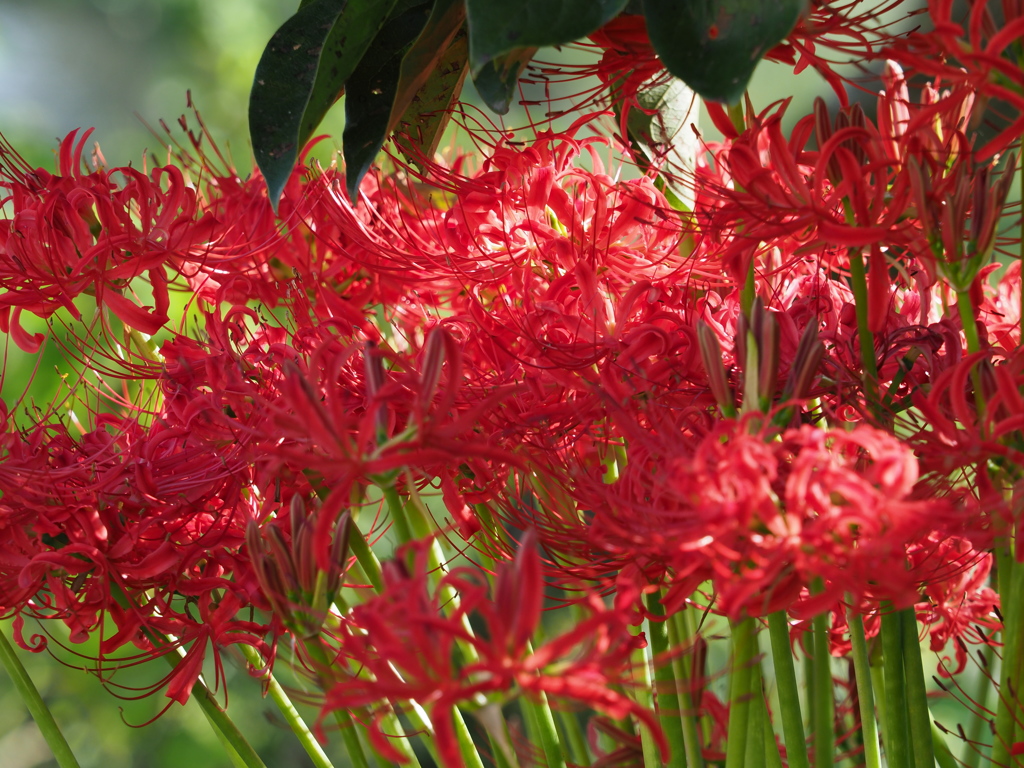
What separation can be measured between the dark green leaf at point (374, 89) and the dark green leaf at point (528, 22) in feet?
0.31

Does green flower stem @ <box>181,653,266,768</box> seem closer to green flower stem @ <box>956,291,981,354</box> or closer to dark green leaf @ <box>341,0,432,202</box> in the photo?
dark green leaf @ <box>341,0,432,202</box>

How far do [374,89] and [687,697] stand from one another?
0.31 m

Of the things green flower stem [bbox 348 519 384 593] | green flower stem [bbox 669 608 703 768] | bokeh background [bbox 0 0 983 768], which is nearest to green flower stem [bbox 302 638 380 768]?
green flower stem [bbox 348 519 384 593]

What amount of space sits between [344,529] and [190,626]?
0.47 feet

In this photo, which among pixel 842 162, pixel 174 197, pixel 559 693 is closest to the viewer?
pixel 559 693

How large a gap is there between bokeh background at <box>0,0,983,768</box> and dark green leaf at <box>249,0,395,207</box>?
4.48 ft

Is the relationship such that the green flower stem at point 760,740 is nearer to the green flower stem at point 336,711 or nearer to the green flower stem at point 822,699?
the green flower stem at point 822,699

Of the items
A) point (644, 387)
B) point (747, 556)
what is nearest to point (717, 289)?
point (644, 387)

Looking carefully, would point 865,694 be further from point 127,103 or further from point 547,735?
point 127,103

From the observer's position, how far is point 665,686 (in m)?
0.40

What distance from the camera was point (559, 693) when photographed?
0.89ft

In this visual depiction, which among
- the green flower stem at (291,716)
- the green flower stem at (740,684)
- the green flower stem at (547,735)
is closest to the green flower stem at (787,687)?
the green flower stem at (740,684)

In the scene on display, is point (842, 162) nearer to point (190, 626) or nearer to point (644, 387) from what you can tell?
point (644, 387)

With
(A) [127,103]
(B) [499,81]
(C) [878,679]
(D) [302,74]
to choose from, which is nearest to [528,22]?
(B) [499,81]
